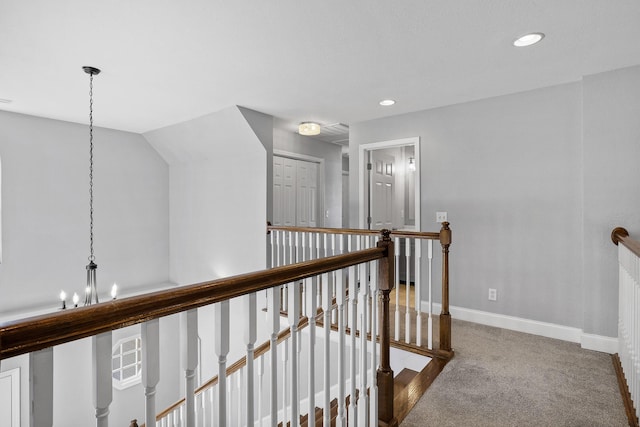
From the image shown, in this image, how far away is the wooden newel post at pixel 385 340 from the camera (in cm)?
174

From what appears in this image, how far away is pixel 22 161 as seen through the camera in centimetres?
397

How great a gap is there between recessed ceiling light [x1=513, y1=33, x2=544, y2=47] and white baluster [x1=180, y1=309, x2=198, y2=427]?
2574 mm

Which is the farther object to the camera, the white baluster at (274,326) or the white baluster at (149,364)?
the white baluster at (274,326)

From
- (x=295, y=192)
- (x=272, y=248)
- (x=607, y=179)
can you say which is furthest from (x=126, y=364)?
(x=607, y=179)

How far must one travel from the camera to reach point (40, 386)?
659 mm

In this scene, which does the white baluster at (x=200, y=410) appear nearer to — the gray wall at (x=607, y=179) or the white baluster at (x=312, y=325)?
the white baluster at (x=312, y=325)

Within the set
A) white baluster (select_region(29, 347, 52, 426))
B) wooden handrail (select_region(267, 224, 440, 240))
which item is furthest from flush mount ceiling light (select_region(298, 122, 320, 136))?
white baluster (select_region(29, 347, 52, 426))

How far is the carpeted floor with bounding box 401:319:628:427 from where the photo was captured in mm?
1925

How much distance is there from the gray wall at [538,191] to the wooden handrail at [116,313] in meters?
2.94

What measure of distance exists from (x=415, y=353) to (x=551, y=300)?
4.83 ft

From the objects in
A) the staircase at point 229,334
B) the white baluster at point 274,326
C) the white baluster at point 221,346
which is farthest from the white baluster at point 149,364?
the white baluster at point 274,326

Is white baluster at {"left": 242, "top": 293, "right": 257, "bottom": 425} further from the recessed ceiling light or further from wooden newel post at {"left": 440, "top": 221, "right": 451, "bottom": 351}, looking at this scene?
the recessed ceiling light

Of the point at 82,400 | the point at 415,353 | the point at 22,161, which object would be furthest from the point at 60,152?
the point at 415,353

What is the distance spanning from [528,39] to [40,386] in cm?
292
